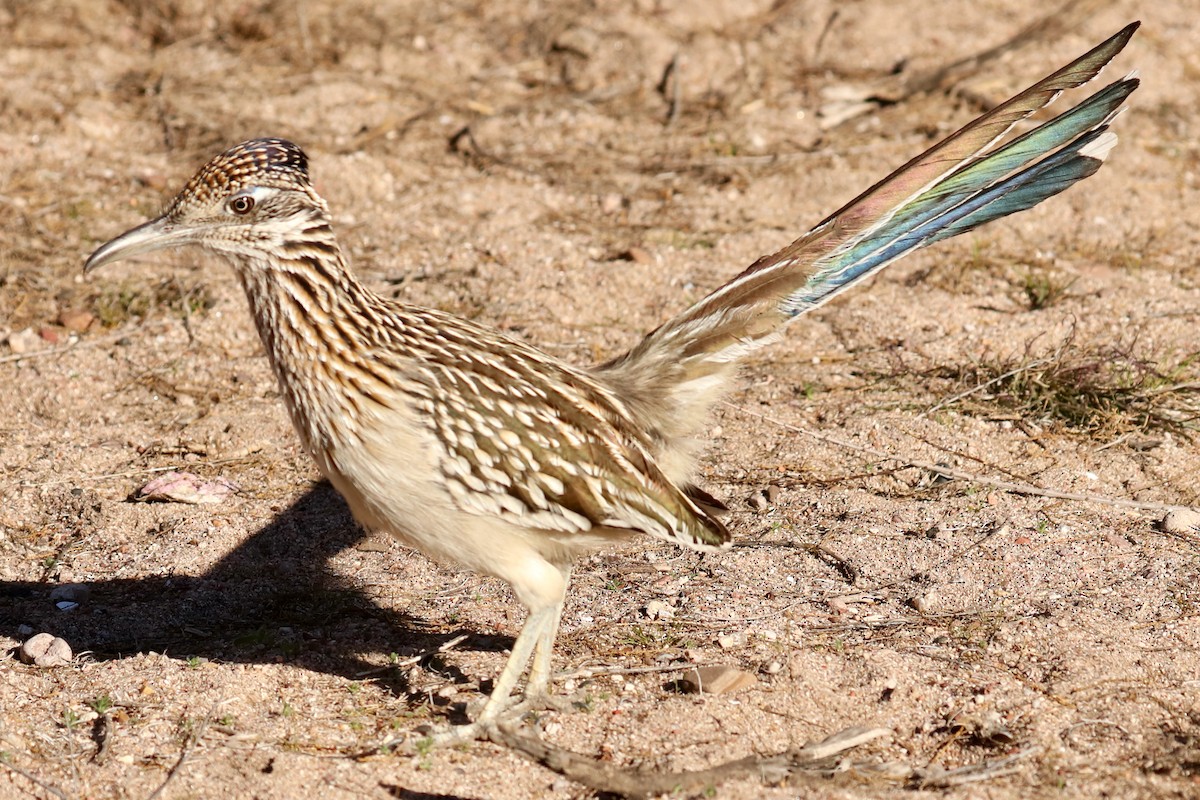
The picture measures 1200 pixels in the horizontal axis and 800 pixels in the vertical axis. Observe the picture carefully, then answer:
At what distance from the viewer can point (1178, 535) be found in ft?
17.5

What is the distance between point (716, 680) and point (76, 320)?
435 cm

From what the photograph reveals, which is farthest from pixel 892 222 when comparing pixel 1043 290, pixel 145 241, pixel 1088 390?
pixel 1043 290

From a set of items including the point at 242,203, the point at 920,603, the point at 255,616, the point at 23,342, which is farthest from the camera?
the point at 23,342

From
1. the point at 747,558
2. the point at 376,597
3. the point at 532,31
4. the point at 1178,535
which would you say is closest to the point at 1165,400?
the point at 1178,535

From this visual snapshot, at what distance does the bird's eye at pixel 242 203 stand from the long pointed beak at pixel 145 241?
0.19m

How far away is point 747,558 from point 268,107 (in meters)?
5.49

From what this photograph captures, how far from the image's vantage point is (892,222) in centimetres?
481

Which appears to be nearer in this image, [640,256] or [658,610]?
[658,610]

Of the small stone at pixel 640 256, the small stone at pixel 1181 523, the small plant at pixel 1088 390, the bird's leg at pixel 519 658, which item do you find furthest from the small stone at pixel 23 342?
the small stone at pixel 1181 523

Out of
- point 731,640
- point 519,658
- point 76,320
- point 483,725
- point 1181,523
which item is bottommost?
point 1181,523

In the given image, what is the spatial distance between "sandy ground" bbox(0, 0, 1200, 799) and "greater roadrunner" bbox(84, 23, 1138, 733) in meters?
0.58

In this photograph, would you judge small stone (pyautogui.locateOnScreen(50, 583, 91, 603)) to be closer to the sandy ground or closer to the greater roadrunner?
the sandy ground

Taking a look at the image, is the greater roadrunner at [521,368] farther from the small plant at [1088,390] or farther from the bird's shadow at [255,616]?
the small plant at [1088,390]

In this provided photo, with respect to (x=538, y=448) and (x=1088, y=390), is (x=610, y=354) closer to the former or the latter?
(x=1088, y=390)
